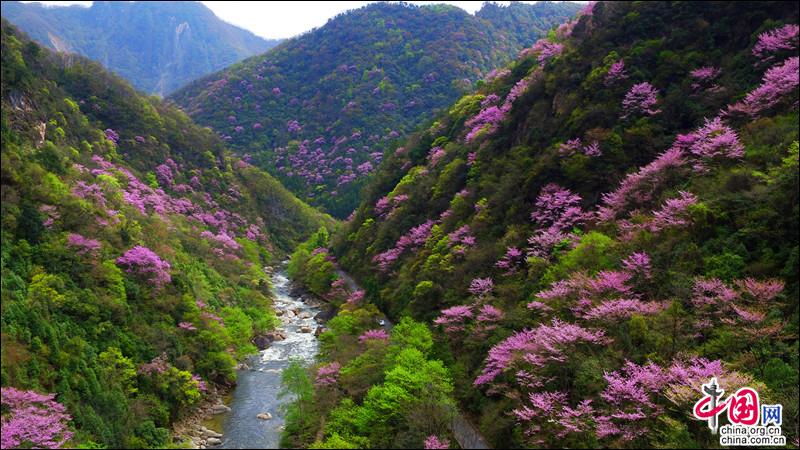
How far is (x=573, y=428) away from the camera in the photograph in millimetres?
18078

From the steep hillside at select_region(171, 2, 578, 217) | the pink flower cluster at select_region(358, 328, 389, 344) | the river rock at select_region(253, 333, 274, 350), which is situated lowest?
the river rock at select_region(253, 333, 274, 350)

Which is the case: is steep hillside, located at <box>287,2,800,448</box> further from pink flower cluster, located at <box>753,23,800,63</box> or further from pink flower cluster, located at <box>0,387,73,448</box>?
pink flower cluster, located at <box>0,387,73,448</box>

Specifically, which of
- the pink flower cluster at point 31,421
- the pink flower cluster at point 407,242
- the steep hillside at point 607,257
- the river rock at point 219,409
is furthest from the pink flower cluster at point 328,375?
the pink flower cluster at point 407,242

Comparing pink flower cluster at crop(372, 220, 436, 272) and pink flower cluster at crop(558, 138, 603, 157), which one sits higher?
pink flower cluster at crop(558, 138, 603, 157)

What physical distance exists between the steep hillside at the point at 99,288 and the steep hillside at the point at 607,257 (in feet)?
33.7

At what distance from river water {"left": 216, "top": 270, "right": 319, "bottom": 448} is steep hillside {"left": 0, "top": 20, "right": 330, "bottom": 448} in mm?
2123

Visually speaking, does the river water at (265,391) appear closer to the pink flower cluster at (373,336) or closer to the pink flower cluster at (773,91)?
the pink flower cluster at (373,336)

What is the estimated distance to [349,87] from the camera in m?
145

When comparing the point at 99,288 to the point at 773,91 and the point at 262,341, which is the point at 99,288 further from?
the point at 773,91

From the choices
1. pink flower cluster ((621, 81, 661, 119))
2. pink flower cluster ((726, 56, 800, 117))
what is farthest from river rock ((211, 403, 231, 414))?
pink flower cluster ((726, 56, 800, 117))

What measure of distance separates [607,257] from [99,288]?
104 ft

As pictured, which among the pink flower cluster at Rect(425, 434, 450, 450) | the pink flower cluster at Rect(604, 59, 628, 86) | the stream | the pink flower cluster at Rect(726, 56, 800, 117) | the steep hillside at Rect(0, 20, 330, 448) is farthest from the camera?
the pink flower cluster at Rect(604, 59, 628, 86)

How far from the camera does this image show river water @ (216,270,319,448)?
3138cm

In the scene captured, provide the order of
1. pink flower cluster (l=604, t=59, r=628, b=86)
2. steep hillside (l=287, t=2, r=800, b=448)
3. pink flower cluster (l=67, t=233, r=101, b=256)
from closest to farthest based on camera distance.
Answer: steep hillside (l=287, t=2, r=800, b=448), pink flower cluster (l=67, t=233, r=101, b=256), pink flower cluster (l=604, t=59, r=628, b=86)
